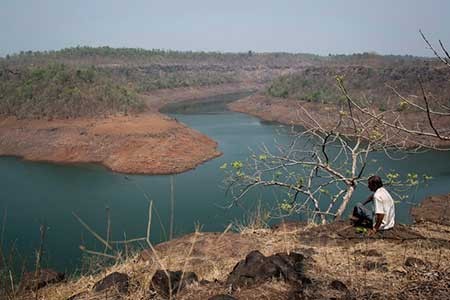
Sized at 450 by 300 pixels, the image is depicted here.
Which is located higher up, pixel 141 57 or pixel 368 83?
pixel 141 57

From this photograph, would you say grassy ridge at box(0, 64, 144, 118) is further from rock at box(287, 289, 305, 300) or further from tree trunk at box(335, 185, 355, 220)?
rock at box(287, 289, 305, 300)

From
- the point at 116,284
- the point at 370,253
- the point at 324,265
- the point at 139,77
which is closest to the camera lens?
the point at 116,284

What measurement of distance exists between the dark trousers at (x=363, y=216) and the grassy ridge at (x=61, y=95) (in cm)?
2498

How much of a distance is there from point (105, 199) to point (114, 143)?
7.98 meters

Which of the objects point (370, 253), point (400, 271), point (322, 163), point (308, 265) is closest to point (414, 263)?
point (400, 271)

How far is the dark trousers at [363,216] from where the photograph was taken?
5278mm

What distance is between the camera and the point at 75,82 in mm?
31047

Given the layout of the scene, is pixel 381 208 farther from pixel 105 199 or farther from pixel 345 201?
pixel 105 199

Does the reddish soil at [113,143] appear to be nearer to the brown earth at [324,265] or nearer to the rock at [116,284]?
the brown earth at [324,265]

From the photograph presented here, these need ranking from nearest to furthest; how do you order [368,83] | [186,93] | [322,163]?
[322,163]
[368,83]
[186,93]

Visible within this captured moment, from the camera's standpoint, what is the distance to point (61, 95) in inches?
1128

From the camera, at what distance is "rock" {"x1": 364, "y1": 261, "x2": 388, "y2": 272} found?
3524 mm

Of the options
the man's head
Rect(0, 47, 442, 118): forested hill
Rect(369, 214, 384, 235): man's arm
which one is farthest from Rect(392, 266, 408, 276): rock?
Rect(0, 47, 442, 118): forested hill

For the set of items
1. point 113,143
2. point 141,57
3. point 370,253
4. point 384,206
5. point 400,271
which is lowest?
point 113,143
